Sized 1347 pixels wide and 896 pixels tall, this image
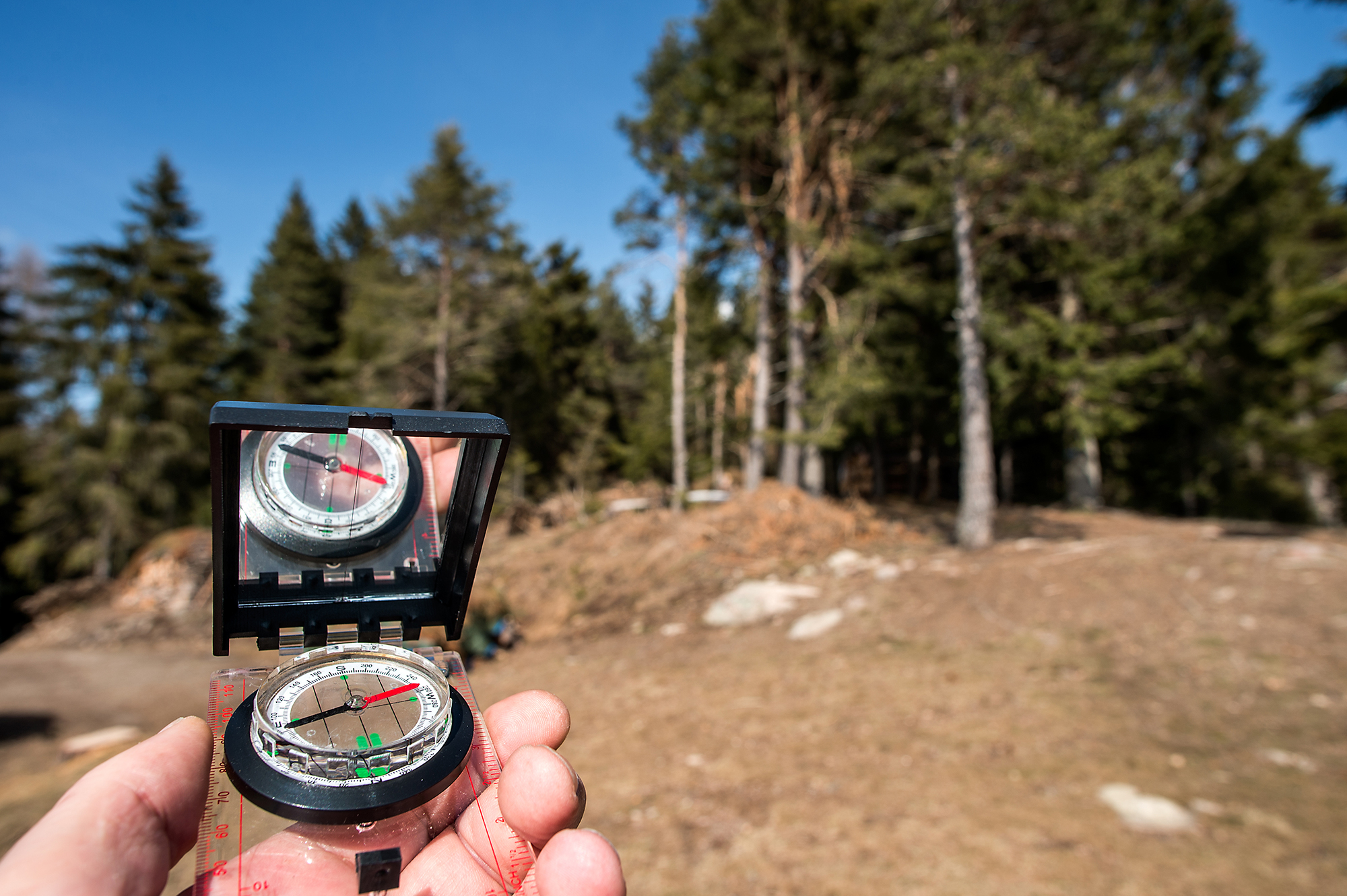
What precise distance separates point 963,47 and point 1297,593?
8337mm

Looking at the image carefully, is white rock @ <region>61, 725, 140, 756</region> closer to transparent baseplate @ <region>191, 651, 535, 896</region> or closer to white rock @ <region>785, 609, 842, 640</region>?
transparent baseplate @ <region>191, 651, 535, 896</region>

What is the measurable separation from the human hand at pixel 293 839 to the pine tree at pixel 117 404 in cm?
2575

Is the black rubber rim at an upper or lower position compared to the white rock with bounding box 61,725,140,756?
upper

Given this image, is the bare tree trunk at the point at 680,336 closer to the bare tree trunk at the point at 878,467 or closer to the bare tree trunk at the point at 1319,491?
the bare tree trunk at the point at 878,467

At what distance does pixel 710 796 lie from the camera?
4.27 meters

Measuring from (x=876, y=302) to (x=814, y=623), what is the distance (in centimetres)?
867

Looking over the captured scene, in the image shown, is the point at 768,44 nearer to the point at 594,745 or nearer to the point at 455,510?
the point at 594,745

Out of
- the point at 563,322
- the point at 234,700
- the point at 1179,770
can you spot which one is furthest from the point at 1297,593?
the point at 563,322

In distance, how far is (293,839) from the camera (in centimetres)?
107

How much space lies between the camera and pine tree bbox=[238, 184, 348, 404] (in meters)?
29.6

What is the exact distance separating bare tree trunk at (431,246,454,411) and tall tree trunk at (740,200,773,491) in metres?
10.3

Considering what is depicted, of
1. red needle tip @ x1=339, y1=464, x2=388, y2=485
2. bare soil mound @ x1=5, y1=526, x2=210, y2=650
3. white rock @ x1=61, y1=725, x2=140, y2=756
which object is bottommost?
bare soil mound @ x1=5, y1=526, x2=210, y2=650

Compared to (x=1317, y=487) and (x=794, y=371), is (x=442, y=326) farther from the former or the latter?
(x=1317, y=487)

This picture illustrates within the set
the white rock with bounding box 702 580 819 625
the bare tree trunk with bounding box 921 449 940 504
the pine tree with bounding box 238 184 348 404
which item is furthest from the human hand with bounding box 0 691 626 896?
the pine tree with bounding box 238 184 348 404
